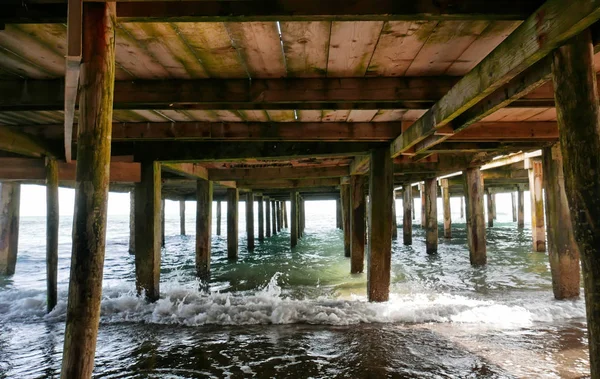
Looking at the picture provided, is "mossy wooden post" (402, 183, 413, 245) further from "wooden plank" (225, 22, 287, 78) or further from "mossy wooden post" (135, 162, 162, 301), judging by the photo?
"wooden plank" (225, 22, 287, 78)

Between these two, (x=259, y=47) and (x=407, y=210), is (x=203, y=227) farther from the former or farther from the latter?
(x=407, y=210)

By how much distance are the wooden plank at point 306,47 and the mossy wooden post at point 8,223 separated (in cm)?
998

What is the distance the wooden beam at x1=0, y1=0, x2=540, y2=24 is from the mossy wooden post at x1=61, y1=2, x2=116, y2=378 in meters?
0.23

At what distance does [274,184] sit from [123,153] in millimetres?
6570

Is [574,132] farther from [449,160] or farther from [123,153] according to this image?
[449,160]

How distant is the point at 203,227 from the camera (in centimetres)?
983

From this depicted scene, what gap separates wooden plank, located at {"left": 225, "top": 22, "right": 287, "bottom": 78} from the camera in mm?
2748

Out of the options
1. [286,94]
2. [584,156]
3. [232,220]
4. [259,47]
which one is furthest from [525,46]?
[232,220]

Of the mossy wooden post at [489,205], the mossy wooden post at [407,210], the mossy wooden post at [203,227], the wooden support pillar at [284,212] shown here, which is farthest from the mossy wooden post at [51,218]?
the wooden support pillar at [284,212]

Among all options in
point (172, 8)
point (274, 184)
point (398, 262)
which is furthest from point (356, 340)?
point (274, 184)

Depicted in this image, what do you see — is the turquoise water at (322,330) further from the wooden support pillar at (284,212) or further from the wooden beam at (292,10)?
the wooden support pillar at (284,212)

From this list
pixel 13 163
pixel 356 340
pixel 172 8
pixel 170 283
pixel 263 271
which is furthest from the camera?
pixel 263 271

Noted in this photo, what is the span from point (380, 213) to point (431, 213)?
24.1 feet

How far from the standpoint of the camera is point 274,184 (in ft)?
42.1
